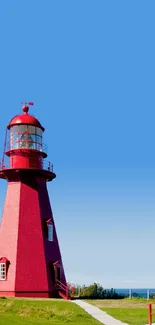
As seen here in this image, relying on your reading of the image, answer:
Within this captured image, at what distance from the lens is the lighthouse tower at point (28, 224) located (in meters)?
29.3

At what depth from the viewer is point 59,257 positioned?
32.1 metres

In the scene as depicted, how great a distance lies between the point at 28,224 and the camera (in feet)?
99.6

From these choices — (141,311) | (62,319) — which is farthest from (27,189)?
(62,319)

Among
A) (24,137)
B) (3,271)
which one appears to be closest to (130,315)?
(3,271)

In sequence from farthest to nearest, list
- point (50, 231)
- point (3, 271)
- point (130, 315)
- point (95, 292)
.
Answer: point (95, 292) < point (50, 231) < point (3, 271) < point (130, 315)

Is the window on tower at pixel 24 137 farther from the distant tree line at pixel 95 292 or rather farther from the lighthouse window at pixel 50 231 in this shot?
the distant tree line at pixel 95 292

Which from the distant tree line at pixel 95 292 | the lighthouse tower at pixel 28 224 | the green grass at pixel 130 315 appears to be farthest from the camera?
the distant tree line at pixel 95 292

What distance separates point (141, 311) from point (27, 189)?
12343 mm

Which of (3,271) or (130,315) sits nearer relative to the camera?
(130,315)

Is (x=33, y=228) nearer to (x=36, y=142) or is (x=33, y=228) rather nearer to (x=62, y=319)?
(x=36, y=142)

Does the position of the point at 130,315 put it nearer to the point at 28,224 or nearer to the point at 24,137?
the point at 28,224

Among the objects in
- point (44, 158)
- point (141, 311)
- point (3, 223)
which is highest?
point (44, 158)

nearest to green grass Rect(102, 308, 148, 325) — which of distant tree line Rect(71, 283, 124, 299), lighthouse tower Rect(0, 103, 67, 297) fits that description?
lighthouse tower Rect(0, 103, 67, 297)

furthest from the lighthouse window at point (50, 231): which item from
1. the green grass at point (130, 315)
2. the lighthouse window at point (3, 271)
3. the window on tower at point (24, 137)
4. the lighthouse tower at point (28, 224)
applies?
the green grass at point (130, 315)
